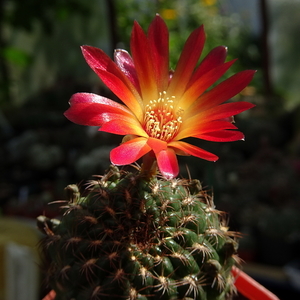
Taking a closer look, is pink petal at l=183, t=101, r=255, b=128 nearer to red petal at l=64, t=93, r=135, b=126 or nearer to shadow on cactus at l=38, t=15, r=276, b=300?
shadow on cactus at l=38, t=15, r=276, b=300

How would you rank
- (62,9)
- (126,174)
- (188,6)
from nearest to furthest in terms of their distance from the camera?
(126,174)
(62,9)
(188,6)

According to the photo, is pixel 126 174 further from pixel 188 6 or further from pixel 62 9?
pixel 188 6

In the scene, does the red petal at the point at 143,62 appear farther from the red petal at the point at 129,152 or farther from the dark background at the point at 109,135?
the dark background at the point at 109,135

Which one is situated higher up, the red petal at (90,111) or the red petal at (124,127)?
the red petal at (90,111)

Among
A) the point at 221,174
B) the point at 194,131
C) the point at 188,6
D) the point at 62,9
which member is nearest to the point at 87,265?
the point at 194,131

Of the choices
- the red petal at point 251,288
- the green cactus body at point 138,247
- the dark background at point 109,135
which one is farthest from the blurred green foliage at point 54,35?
the green cactus body at point 138,247

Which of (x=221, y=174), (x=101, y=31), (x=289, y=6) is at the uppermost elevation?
(x=289, y=6)

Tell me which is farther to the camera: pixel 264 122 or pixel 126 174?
pixel 264 122
